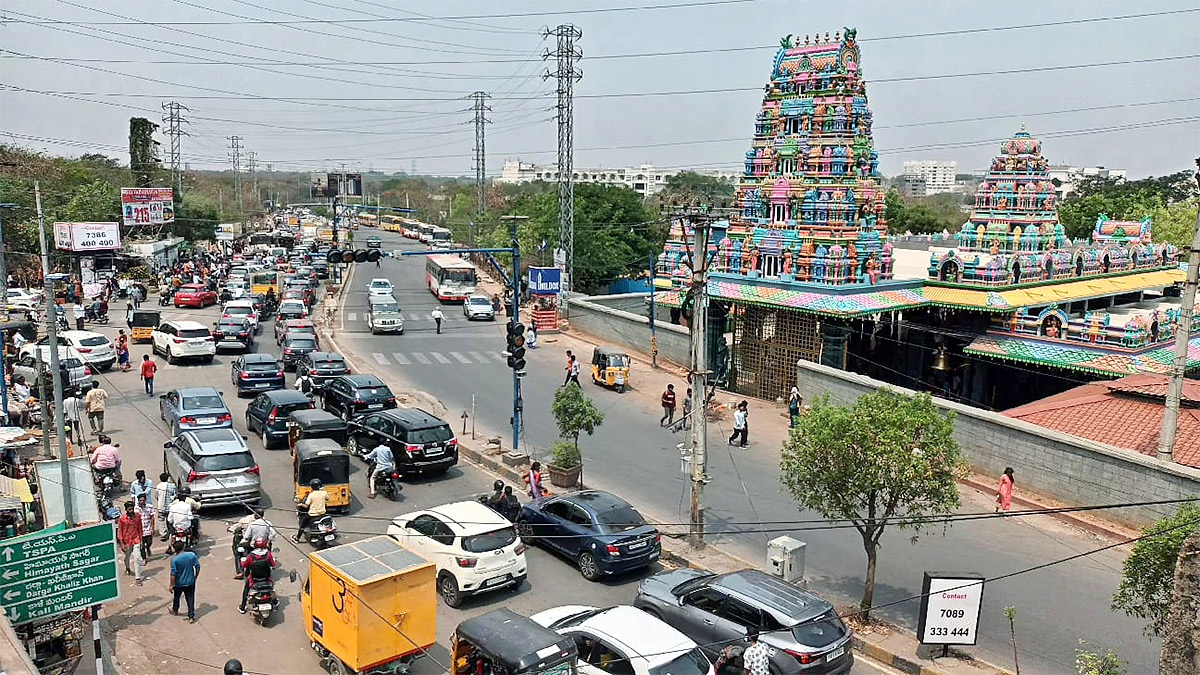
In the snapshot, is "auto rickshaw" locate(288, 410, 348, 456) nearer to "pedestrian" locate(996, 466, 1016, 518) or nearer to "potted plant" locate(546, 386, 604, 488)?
"potted plant" locate(546, 386, 604, 488)

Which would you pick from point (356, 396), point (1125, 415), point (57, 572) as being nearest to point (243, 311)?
point (356, 396)

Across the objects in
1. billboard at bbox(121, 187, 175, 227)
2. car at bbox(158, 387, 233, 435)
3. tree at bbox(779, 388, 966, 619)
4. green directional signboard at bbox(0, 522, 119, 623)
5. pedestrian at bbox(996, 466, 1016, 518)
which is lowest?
pedestrian at bbox(996, 466, 1016, 518)

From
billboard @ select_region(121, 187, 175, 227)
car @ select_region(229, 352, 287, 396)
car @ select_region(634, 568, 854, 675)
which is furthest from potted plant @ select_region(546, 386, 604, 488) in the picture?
billboard @ select_region(121, 187, 175, 227)

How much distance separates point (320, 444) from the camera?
59.2 feet

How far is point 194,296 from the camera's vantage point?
48.0 meters

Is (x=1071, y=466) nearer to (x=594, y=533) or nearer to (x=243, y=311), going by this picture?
(x=594, y=533)

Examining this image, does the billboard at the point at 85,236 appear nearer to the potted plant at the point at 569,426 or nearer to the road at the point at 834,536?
the road at the point at 834,536

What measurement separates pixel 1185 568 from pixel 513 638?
23.5 ft

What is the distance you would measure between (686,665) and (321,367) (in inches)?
Result: 803

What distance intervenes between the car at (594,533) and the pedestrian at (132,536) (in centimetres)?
648

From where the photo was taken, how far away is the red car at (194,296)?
47.8 m

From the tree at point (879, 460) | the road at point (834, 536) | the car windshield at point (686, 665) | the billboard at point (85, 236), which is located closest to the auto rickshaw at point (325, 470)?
the road at point (834, 536)

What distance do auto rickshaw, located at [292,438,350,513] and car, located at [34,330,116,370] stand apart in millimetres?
16857

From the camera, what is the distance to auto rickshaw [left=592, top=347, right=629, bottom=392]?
30.8 metres
